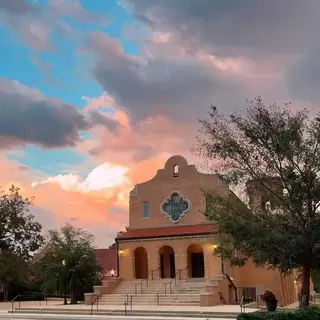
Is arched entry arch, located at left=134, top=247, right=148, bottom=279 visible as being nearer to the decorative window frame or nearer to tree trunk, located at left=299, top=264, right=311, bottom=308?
the decorative window frame

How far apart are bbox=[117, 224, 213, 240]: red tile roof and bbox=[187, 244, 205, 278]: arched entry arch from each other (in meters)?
1.48

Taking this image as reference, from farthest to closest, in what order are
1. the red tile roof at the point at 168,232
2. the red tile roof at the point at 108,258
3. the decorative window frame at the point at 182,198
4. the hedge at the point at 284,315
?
the red tile roof at the point at 108,258 → the decorative window frame at the point at 182,198 → the red tile roof at the point at 168,232 → the hedge at the point at 284,315

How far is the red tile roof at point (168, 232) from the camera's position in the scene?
34250 millimetres

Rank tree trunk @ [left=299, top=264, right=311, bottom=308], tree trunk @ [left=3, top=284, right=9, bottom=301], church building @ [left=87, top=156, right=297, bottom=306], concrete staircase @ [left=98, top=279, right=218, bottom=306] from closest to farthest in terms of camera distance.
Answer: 1. tree trunk @ [left=299, top=264, right=311, bottom=308]
2. concrete staircase @ [left=98, top=279, right=218, bottom=306]
3. church building @ [left=87, top=156, right=297, bottom=306]
4. tree trunk @ [left=3, top=284, right=9, bottom=301]

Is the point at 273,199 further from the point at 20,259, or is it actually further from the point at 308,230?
the point at 20,259

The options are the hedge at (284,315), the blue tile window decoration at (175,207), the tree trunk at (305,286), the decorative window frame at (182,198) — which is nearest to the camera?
the hedge at (284,315)

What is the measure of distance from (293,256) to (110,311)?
37.5 feet

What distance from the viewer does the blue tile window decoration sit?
36.8 meters

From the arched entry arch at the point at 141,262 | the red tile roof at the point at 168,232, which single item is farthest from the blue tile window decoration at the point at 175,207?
the arched entry arch at the point at 141,262

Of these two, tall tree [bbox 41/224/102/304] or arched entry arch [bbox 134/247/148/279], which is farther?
arched entry arch [bbox 134/247/148/279]

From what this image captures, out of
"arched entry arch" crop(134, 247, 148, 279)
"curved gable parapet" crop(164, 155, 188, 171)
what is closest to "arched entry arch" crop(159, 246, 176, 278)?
"arched entry arch" crop(134, 247, 148, 279)

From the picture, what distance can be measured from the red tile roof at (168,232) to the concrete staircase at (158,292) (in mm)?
3230

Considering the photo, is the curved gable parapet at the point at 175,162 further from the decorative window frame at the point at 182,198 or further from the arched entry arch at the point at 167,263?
the arched entry arch at the point at 167,263

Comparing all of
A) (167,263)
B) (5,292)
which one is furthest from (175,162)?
(5,292)
